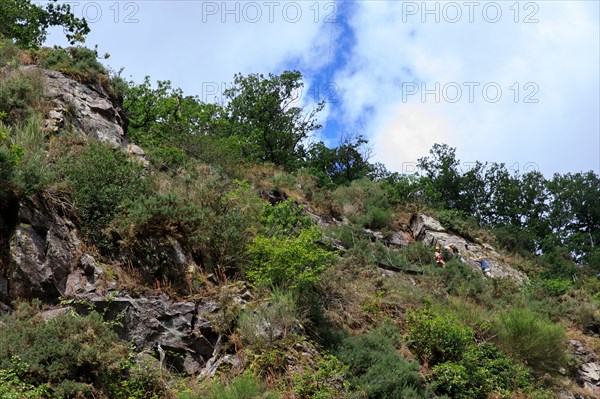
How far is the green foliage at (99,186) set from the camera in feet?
28.2

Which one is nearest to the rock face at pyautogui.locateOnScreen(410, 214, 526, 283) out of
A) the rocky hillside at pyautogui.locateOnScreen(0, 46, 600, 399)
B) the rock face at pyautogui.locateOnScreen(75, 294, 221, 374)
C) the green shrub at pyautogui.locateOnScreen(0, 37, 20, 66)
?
the rocky hillside at pyautogui.locateOnScreen(0, 46, 600, 399)

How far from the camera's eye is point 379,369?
320 inches

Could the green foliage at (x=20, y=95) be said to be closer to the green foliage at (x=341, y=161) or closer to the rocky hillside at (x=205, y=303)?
the rocky hillside at (x=205, y=303)

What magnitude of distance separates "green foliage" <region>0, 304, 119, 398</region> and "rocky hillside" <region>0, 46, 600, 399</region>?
22 mm

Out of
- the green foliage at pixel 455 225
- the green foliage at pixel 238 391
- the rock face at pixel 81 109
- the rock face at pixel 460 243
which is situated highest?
the green foliage at pixel 455 225

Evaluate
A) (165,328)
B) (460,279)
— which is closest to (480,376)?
(165,328)

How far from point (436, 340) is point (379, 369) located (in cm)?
160

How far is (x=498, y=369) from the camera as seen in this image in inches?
383

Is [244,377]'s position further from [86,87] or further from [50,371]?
[86,87]

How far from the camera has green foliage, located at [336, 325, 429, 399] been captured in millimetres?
7883

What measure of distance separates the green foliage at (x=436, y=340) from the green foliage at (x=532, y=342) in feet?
4.67

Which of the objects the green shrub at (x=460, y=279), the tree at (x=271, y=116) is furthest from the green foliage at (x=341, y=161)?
the green shrub at (x=460, y=279)

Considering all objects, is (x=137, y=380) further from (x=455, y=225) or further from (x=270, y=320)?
(x=455, y=225)

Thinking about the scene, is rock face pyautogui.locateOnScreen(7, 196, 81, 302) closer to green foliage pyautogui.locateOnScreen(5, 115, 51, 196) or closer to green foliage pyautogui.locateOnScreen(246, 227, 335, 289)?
green foliage pyautogui.locateOnScreen(5, 115, 51, 196)
